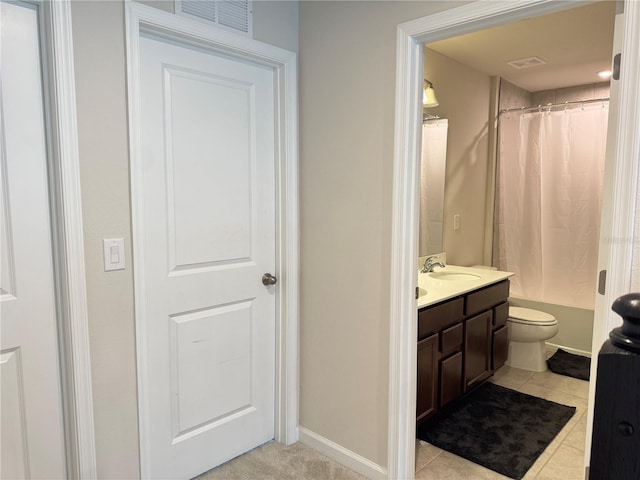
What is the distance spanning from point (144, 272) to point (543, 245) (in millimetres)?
3353

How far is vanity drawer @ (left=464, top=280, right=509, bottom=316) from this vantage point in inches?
108

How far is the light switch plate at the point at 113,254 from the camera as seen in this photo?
1.69 metres


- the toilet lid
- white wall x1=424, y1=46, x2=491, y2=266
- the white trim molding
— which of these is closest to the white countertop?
white wall x1=424, y1=46, x2=491, y2=266

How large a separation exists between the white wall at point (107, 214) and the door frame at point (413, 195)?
3.36ft

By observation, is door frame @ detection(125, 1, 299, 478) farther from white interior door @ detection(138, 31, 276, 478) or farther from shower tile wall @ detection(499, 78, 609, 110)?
shower tile wall @ detection(499, 78, 609, 110)

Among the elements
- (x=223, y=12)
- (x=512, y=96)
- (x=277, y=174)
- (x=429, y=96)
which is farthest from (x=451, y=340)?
(x=512, y=96)

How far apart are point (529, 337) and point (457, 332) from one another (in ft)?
3.62

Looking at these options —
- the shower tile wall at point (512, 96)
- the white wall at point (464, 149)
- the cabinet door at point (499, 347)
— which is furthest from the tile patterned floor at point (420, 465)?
the shower tile wall at point (512, 96)

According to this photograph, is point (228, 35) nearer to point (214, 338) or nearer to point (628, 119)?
point (214, 338)

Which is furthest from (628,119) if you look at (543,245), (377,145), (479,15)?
(543,245)

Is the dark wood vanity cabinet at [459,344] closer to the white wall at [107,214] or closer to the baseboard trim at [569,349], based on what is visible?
the baseboard trim at [569,349]

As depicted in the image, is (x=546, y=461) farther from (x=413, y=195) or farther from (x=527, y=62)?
(x=527, y=62)

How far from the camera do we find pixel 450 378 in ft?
8.59

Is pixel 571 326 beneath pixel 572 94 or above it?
beneath
